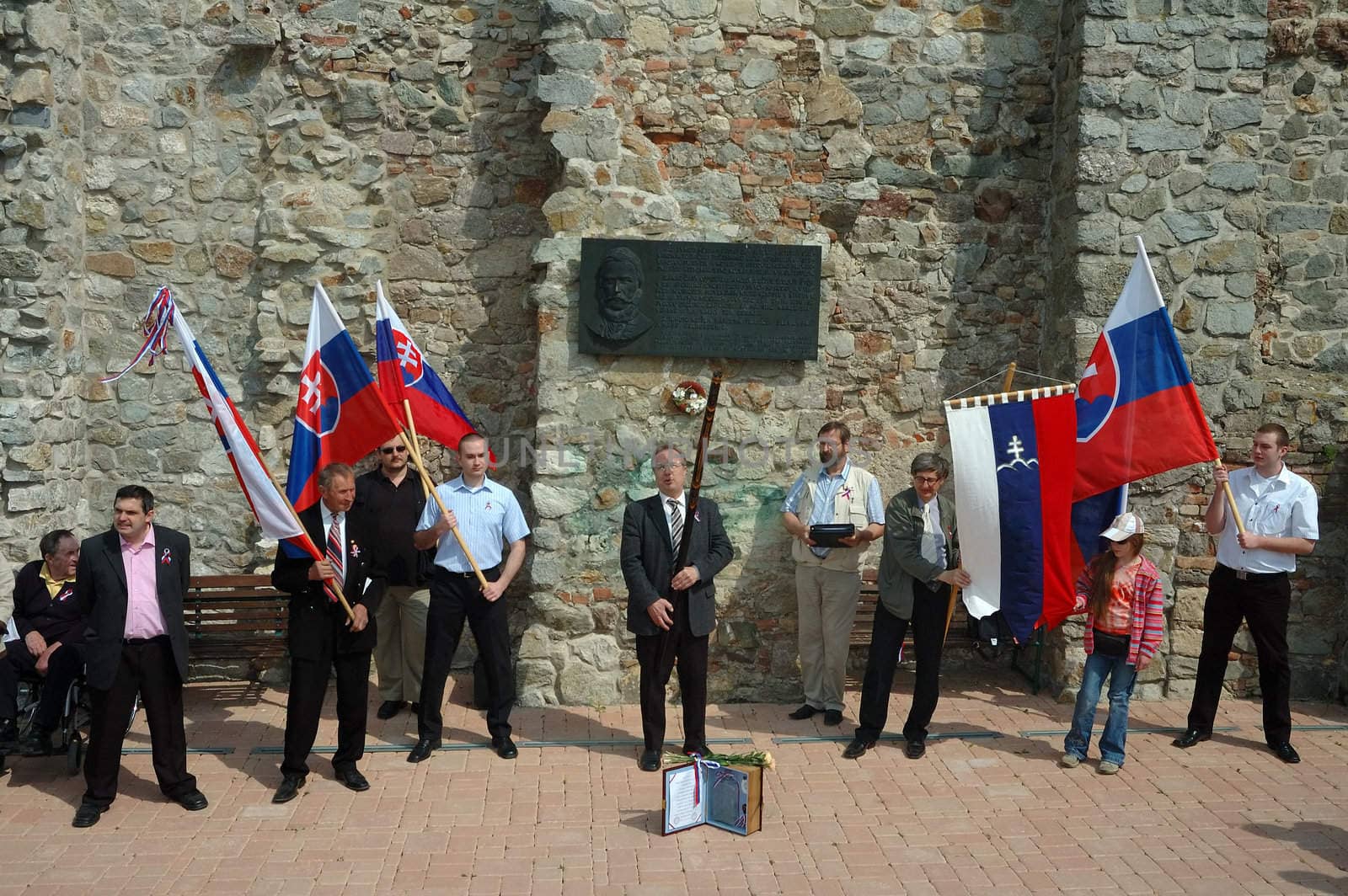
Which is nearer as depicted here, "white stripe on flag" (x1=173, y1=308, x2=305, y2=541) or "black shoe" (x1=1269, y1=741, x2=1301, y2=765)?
"white stripe on flag" (x1=173, y1=308, x2=305, y2=541)

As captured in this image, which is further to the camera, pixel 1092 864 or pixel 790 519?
pixel 790 519

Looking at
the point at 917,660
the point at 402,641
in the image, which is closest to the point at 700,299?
the point at 917,660

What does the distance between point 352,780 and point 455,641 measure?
0.86 m

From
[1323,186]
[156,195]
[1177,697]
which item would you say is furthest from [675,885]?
[1323,186]

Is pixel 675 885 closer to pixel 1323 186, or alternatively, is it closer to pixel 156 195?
pixel 156 195

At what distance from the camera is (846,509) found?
6.42 metres

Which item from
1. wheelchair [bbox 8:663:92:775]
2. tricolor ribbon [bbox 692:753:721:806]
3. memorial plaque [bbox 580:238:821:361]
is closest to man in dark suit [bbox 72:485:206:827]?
wheelchair [bbox 8:663:92:775]

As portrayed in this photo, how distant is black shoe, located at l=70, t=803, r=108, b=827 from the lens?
5.02 meters

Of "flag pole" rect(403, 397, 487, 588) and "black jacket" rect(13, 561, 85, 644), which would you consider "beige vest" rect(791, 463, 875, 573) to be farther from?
"black jacket" rect(13, 561, 85, 644)

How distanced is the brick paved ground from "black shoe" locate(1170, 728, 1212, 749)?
0.23ft

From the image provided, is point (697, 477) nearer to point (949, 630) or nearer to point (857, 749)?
point (857, 749)

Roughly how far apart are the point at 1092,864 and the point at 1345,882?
3.11ft

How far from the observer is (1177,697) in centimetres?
695

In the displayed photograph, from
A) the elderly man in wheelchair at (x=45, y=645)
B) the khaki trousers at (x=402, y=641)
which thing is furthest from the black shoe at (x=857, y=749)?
the elderly man in wheelchair at (x=45, y=645)
